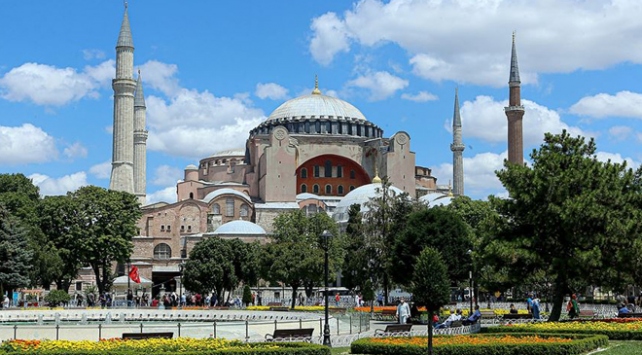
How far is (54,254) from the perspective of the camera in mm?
45625

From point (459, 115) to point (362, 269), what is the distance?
158 ft

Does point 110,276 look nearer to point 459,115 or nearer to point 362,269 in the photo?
point 362,269

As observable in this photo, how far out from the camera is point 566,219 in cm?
2244

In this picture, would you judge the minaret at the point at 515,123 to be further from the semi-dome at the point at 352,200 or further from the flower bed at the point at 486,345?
the flower bed at the point at 486,345

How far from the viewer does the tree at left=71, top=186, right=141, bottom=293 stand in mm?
48656

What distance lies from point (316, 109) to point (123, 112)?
63.3 ft

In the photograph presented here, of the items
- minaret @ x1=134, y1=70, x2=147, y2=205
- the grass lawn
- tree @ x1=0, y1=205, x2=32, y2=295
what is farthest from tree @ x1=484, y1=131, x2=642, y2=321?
minaret @ x1=134, y1=70, x2=147, y2=205

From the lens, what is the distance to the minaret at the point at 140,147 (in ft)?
237

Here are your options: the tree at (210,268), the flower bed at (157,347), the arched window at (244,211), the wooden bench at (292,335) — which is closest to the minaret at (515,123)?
the arched window at (244,211)

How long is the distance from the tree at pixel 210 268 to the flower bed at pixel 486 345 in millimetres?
26881

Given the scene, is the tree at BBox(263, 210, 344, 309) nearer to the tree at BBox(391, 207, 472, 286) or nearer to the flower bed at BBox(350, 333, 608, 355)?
the tree at BBox(391, 207, 472, 286)

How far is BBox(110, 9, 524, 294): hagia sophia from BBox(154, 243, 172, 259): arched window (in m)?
0.07

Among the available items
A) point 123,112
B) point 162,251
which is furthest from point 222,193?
point 123,112

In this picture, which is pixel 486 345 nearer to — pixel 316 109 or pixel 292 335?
pixel 292 335
